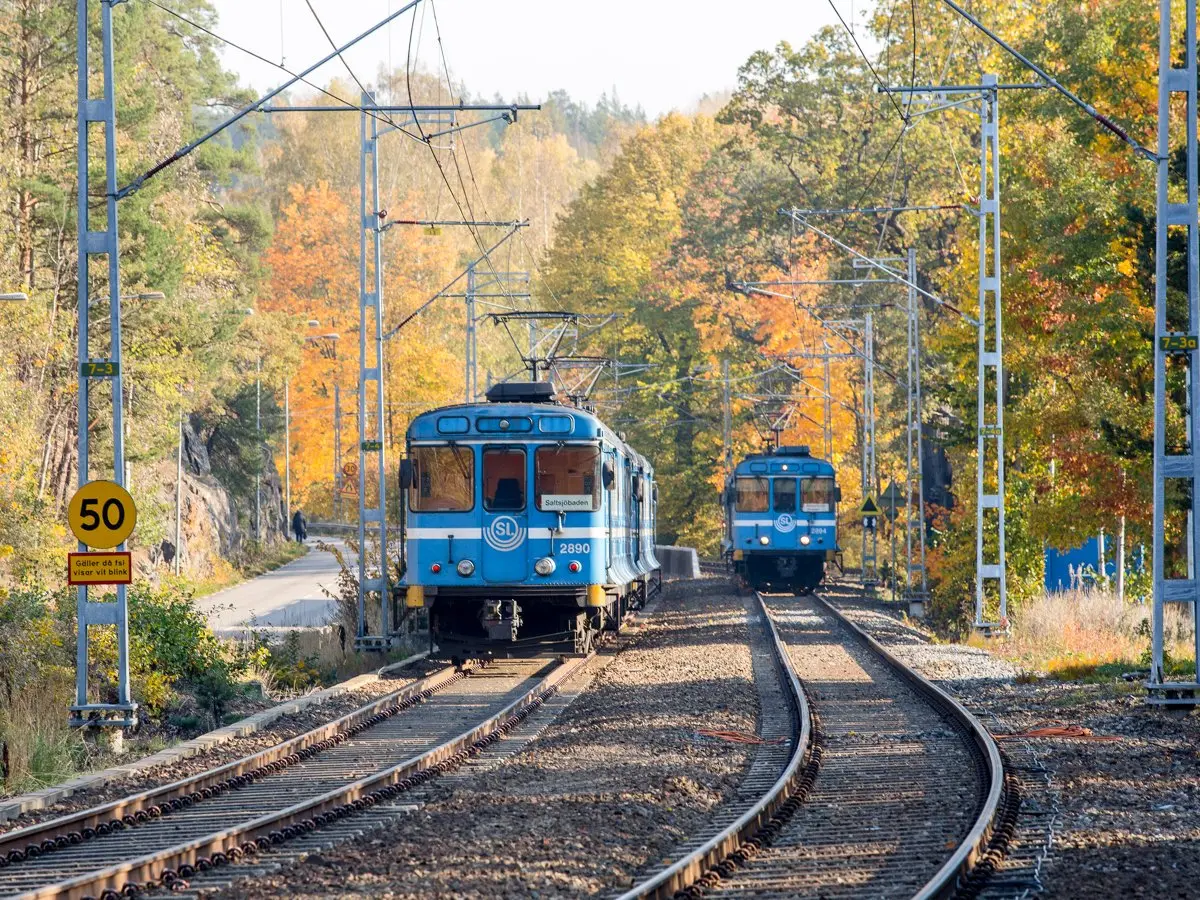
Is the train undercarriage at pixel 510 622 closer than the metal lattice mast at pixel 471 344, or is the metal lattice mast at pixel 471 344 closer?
the train undercarriage at pixel 510 622

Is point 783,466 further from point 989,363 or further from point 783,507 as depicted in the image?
point 989,363

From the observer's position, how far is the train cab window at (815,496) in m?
39.9

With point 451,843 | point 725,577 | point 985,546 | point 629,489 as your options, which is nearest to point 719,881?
point 451,843

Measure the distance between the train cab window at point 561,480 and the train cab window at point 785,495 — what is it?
18.9 metres

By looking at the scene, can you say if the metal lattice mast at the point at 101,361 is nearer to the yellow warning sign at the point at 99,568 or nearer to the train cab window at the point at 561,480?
the yellow warning sign at the point at 99,568

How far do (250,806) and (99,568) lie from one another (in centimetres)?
447

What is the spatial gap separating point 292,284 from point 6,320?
140 feet

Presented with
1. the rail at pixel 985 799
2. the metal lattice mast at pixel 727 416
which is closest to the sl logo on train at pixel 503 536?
the rail at pixel 985 799

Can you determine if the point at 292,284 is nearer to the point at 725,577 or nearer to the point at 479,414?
the point at 725,577

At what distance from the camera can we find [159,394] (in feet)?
146

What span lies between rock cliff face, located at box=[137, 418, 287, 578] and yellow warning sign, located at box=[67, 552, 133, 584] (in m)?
30.9

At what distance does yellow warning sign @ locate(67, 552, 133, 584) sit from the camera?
15562 mm

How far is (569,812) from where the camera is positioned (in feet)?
36.4

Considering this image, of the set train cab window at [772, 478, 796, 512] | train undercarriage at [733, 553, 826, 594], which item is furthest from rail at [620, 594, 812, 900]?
train undercarriage at [733, 553, 826, 594]
